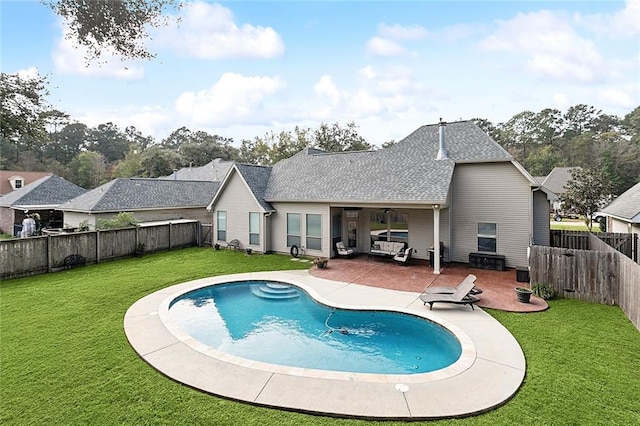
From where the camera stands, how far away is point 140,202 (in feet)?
75.9

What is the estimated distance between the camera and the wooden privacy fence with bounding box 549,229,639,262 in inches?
533

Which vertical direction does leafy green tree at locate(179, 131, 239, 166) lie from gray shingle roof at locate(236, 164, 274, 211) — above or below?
above

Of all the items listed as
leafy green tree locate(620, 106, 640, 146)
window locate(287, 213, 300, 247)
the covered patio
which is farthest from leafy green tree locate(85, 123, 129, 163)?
leafy green tree locate(620, 106, 640, 146)

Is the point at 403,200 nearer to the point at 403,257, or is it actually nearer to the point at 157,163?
the point at 403,257

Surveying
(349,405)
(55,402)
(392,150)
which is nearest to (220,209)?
(392,150)

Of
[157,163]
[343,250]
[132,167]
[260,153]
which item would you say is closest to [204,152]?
[157,163]

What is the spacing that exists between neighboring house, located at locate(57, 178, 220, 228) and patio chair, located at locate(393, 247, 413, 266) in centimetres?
1758

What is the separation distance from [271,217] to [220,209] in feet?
12.2

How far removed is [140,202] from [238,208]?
8.58 metres

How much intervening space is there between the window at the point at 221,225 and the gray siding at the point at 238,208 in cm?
26

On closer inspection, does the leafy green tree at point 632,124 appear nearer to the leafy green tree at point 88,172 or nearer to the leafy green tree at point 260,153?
the leafy green tree at point 260,153

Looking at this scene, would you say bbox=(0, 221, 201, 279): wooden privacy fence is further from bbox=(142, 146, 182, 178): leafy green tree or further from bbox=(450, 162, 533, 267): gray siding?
bbox=(142, 146, 182, 178): leafy green tree

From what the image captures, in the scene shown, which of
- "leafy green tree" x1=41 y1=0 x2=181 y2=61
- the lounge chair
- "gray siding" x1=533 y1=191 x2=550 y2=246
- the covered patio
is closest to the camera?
"leafy green tree" x1=41 y1=0 x2=181 y2=61

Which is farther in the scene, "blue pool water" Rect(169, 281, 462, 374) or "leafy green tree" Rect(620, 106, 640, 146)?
"leafy green tree" Rect(620, 106, 640, 146)
